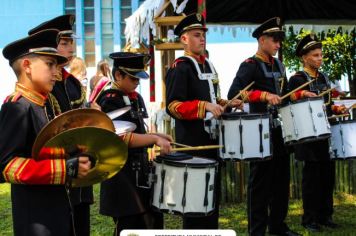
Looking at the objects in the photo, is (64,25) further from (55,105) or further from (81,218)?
(81,218)

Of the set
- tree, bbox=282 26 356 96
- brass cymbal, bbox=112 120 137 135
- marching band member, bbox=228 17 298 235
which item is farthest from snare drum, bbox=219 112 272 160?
tree, bbox=282 26 356 96

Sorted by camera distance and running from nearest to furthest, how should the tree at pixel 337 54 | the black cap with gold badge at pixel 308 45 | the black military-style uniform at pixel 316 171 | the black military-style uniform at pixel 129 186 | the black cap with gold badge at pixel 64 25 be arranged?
1. the black cap with gold badge at pixel 64 25
2. the black military-style uniform at pixel 129 186
3. the black military-style uniform at pixel 316 171
4. the black cap with gold badge at pixel 308 45
5. the tree at pixel 337 54

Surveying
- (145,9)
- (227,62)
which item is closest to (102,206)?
(145,9)

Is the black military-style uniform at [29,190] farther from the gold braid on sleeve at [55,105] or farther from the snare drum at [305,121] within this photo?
the snare drum at [305,121]

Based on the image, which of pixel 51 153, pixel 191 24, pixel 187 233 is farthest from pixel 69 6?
pixel 187 233

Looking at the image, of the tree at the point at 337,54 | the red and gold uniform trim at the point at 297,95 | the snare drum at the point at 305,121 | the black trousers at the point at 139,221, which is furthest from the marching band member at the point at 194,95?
the tree at the point at 337,54

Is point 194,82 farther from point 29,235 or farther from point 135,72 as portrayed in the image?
point 29,235

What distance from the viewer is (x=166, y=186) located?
13.1 feet

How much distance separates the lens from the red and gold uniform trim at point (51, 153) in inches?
110

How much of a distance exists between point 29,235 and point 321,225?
400cm

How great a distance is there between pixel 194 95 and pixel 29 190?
1.93 metres

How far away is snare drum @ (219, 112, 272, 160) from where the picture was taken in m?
4.55

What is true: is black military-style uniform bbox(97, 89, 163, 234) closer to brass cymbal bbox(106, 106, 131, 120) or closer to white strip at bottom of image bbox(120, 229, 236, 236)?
brass cymbal bbox(106, 106, 131, 120)

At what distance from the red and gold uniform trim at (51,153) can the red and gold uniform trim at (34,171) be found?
0.7 inches
